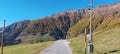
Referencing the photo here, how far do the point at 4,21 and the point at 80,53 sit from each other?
15818mm

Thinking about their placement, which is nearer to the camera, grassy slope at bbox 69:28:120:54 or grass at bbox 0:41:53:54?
grassy slope at bbox 69:28:120:54

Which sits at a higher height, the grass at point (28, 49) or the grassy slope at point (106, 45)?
the grassy slope at point (106, 45)

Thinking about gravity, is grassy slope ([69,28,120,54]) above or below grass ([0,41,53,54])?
above

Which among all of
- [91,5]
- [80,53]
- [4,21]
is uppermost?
[91,5]

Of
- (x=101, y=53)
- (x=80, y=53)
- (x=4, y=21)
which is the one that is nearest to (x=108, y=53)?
(x=101, y=53)

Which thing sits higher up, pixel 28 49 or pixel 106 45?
pixel 106 45

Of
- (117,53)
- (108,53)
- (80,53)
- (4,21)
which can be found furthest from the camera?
(80,53)

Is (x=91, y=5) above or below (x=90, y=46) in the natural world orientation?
above

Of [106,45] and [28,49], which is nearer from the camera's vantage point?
[106,45]

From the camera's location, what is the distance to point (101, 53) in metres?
38.0

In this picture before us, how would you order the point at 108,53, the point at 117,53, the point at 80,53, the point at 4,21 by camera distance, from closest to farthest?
the point at 4,21 → the point at 117,53 → the point at 108,53 → the point at 80,53

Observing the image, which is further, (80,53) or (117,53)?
(80,53)

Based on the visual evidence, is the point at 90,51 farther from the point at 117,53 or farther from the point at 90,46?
the point at 117,53

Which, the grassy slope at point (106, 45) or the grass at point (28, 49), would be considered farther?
the grass at point (28, 49)
